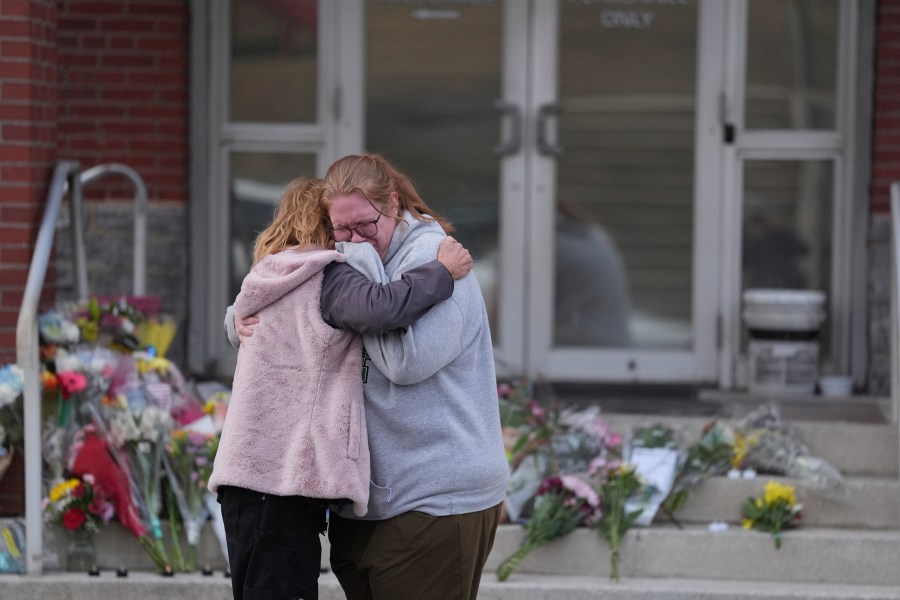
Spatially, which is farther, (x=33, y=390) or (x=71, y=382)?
(x=71, y=382)

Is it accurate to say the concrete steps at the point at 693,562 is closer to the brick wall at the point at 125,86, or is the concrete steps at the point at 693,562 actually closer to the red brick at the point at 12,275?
the red brick at the point at 12,275

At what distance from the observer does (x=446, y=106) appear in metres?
6.83

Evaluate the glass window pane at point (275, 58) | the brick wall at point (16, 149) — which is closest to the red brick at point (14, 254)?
the brick wall at point (16, 149)

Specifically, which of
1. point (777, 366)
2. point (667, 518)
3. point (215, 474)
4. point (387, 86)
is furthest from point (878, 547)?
point (387, 86)

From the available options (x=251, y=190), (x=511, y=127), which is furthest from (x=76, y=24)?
(x=511, y=127)

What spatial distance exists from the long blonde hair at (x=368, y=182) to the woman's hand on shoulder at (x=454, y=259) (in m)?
0.13

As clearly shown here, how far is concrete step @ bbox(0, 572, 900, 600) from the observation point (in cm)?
470

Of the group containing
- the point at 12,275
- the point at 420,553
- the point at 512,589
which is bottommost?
the point at 512,589

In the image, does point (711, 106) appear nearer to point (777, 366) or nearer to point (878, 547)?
point (777, 366)

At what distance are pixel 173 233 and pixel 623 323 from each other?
7.41ft

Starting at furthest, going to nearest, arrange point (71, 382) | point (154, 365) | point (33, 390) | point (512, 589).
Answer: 1. point (154, 365)
2. point (71, 382)
3. point (512, 589)
4. point (33, 390)

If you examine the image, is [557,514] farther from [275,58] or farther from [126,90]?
[126,90]

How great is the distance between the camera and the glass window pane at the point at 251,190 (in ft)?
22.8

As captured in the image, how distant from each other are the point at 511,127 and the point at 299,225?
12.0 ft
